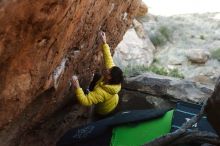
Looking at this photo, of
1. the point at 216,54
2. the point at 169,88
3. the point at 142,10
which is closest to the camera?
the point at 169,88

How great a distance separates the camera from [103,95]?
6402 mm

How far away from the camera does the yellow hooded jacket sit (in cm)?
619

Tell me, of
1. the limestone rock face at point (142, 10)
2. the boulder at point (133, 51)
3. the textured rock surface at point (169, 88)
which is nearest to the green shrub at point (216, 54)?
the boulder at point (133, 51)

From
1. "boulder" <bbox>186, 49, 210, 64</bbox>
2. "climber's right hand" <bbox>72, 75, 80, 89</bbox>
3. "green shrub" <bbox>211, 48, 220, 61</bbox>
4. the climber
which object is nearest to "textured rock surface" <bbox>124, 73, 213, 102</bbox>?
the climber

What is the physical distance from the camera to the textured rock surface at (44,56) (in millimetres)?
4043

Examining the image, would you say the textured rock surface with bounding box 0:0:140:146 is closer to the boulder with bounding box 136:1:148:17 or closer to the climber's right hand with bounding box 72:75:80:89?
the climber's right hand with bounding box 72:75:80:89

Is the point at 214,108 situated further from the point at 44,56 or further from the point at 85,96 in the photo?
the point at 85,96

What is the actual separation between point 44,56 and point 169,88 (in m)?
3.92

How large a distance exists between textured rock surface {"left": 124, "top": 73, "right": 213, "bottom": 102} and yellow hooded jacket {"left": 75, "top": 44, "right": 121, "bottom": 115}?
145 centimetres

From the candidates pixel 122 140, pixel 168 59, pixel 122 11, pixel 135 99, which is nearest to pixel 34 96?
pixel 122 140

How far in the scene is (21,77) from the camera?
465 centimetres

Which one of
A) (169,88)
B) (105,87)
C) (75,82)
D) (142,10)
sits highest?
(142,10)

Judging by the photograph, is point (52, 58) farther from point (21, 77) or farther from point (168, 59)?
point (168, 59)

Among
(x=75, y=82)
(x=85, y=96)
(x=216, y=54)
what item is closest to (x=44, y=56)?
(x=75, y=82)
